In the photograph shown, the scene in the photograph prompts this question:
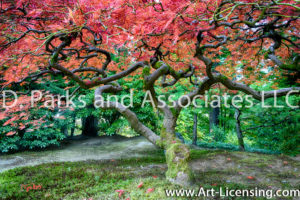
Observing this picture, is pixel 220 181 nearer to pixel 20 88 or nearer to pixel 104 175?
pixel 104 175

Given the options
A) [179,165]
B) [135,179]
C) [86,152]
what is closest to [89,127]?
[86,152]

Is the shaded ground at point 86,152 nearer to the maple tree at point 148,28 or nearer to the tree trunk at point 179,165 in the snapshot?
the maple tree at point 148,28

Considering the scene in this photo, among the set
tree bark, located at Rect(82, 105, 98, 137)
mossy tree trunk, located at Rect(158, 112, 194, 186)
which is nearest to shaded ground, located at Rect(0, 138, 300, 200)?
mossy tree trunk, located at Rect(158, 112, 194, 186)

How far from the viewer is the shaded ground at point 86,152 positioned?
6109mm

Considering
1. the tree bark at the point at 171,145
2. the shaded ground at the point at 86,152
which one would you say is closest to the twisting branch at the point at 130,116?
the tree bark at the point at 171,145

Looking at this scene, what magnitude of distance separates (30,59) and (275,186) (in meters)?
6.39

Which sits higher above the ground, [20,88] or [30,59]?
[30,59]

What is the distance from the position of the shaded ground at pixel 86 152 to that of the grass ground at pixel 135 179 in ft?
5.57

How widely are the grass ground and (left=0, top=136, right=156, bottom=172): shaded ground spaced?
1697mm

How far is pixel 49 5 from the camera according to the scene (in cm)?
339

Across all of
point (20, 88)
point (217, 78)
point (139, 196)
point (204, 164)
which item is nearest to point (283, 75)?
point (217, 78)

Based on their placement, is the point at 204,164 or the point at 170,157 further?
the point at 204,164

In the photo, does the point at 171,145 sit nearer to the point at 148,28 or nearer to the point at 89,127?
the point at 148,28

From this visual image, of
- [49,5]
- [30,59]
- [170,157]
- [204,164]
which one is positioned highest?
[49,5]
